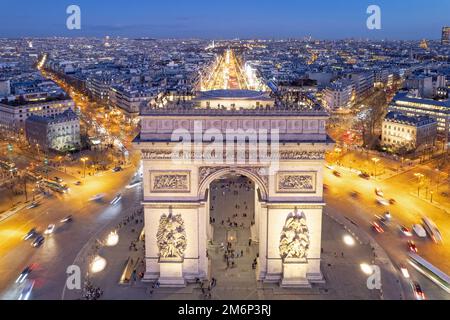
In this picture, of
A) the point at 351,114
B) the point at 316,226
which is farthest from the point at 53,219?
the point at 351,114

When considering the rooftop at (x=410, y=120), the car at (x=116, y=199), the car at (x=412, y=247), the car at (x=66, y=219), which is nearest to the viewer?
the car at (x=412, y=247)

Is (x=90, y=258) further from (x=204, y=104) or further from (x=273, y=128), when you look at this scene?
(x=273, y=128)

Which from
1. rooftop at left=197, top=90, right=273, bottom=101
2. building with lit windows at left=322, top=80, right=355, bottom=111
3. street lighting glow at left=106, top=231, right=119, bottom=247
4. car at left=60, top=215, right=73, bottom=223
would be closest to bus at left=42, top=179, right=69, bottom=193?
car at left=60, top=215, right=73, bottom=223

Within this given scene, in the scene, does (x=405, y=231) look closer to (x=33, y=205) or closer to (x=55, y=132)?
(x=33, y=205)

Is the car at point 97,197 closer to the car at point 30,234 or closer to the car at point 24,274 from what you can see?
the car at point 30,234

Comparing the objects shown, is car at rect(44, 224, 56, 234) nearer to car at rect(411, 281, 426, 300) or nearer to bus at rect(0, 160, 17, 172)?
bus at rect(0, 160, 17, 172)

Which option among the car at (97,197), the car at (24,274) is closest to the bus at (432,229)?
the car at (24,274)
